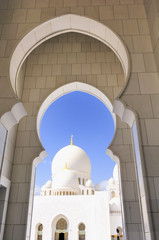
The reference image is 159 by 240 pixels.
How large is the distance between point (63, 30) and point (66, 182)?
63.7 ft

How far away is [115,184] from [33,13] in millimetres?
19207

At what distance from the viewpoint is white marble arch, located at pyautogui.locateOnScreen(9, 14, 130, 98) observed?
3.67 metres

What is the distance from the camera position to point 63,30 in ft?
13.5

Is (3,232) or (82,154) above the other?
(82,154)

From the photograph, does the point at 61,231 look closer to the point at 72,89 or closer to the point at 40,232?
the point at 40,232

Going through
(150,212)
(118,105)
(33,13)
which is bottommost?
(150,212)

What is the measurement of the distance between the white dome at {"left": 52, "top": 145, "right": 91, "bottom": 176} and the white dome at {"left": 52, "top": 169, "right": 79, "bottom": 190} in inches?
73.1

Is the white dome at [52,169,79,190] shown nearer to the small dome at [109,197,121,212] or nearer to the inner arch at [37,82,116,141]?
A: the small dome at [109,197,121,212]

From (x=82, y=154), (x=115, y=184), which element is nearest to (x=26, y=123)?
(x=115, y=184)

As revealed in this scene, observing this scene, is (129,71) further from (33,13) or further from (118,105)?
(33,13)

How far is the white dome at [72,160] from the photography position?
2448 cm

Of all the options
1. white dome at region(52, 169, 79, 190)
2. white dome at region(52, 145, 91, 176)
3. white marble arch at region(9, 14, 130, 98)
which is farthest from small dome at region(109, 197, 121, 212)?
white marble arch at region(9, 14, 130, 98)

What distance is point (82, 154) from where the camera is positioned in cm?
2542

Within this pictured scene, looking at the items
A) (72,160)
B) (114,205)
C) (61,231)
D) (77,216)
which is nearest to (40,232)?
(61,231)
